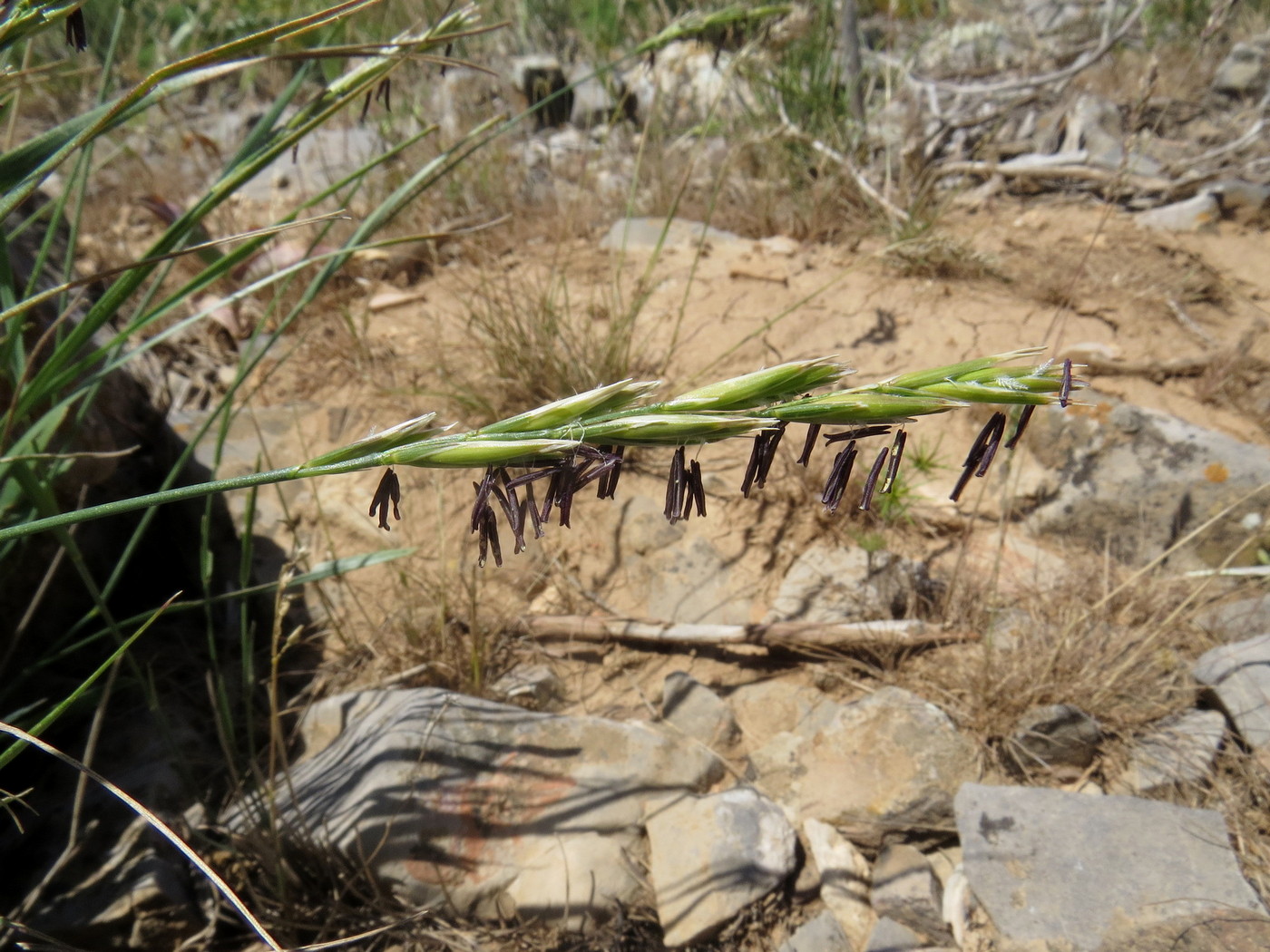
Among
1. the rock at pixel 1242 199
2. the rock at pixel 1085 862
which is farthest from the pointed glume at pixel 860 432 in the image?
the rock at pixel 1242 199

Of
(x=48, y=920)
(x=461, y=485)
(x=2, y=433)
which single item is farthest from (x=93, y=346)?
(x=48, y=920)

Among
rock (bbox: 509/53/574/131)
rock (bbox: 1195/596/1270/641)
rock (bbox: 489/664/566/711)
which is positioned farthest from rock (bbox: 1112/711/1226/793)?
rock (bbox: 509/53/574/131)

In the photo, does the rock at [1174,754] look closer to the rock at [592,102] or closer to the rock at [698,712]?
the rock at [698,712]

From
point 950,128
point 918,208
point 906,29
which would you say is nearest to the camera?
point 918,208

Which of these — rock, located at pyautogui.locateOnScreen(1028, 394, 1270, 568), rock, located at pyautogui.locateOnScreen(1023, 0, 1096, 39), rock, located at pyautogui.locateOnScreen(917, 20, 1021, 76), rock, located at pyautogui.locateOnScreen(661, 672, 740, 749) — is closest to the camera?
rock, located at pyautogui.locateOnScreen(661, 672, 740, 749)

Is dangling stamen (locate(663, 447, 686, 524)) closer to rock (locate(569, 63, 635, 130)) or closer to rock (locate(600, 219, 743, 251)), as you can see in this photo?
rock (locate(600, 219, 743, 251))

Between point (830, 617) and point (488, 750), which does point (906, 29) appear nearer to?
point (830, 617)

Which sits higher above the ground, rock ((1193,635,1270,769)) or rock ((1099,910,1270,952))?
rock ((1099,910,1270,952))
